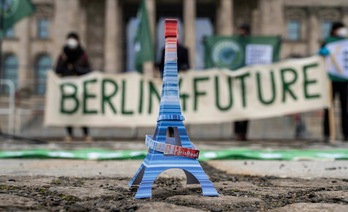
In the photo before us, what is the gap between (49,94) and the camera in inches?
389

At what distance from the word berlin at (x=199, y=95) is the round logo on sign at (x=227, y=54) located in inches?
174

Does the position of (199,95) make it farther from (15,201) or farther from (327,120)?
(15,201)

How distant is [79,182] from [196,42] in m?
31.8

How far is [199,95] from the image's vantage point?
9828 mm

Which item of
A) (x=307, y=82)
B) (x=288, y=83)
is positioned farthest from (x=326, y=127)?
(x=288, y=83)

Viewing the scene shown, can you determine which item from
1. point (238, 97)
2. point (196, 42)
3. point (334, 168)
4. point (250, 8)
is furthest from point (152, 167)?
point (250, 8)

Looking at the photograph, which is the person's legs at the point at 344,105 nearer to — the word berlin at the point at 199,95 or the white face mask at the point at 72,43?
the word berlin at the point at 199,95

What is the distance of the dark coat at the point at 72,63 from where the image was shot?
9695 mm

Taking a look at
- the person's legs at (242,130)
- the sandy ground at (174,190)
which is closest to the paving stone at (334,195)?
the sandy ground at (174,190)

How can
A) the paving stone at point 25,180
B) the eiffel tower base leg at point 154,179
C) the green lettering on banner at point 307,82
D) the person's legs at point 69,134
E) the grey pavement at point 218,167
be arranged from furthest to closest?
the green lettering on banner at point 307,82 → the person's legs at point 69,134 → the grey pavement at point 218,167 → the paving stone at point 25,180 → the eiffel tower base leg at point 154,179

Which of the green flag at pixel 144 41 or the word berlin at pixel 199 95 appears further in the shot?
the green flag at pixel 144 41

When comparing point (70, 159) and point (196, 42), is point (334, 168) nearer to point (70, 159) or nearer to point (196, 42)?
point (70, 159)

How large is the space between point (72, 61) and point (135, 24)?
26.7 metres

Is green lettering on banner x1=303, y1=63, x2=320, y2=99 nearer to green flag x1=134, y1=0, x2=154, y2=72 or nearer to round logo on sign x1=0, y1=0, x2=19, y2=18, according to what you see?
green flag x1=134, y1=0, x2=154, y2=72
